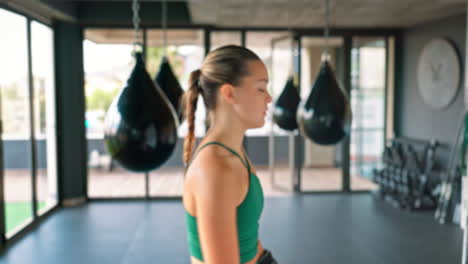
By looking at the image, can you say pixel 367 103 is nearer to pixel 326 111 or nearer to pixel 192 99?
pixel 326 111

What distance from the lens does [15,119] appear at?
3895mm

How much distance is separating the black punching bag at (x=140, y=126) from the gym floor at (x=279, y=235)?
2432 mm

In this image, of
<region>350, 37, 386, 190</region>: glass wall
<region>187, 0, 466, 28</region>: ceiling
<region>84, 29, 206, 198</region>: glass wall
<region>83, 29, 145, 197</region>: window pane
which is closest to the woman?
<region>187, 0, 466, 28</region>: ceiling

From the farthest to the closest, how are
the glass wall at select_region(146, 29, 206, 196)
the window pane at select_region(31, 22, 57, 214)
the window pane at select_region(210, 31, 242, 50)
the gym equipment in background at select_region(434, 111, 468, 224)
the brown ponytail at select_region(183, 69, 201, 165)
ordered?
the window pane at select_region(210, 31, 242, 50) < the glass wall at select_region(146, 29, 206, 196) < the window pane at select_region(31, 22, 57, 214) < the gym equipment in background at select_region(434, 111, 468, 224) < the brown ponytail at select_region(183, 69, 201, 165)

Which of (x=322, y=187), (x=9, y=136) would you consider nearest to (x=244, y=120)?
(x=9, y=136)

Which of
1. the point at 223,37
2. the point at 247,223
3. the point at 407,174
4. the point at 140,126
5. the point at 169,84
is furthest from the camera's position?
→ the point at 223,37

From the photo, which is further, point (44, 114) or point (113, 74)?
point (113, 74)

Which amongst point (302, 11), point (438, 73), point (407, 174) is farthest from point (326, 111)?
point (438, 73)

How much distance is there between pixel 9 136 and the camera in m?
3.77

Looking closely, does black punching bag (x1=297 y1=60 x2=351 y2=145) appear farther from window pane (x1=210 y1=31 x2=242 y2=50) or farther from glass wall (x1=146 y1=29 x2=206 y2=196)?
window pane (x1=210 y1=31 x2=242 y2=50)

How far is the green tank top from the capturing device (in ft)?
3.27

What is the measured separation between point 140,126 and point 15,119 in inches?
132

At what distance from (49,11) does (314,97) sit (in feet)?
12.0

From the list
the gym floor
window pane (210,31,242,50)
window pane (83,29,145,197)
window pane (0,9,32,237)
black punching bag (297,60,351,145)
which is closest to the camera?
black punching bag (297,60,351,145)
